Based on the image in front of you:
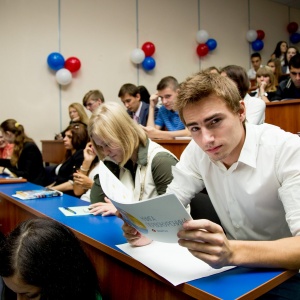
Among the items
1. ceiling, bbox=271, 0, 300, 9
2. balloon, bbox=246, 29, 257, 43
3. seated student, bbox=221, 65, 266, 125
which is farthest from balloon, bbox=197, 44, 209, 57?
seated student, bbox=221, 65, 266, 125

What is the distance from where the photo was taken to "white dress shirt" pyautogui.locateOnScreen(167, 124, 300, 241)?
1.01 meters

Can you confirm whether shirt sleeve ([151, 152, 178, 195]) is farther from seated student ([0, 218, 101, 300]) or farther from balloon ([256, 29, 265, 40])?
balloon ([256, 29, 265, 40])

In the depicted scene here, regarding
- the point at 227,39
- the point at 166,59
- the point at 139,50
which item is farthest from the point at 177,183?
the point at 227,39

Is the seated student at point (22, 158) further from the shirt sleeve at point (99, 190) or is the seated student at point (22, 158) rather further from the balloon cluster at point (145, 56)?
the balloon cluster at point (145, 56)

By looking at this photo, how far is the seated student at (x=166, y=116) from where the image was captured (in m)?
2.97

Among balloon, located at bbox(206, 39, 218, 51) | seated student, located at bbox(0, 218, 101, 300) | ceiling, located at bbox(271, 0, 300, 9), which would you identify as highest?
ceiling, located at bbox(271, 0, 300, 9)

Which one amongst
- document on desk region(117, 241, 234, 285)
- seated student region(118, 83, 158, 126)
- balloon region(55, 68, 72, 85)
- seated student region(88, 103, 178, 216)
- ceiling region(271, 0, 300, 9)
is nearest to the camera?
document on desk region(117, 241, 234, 285)

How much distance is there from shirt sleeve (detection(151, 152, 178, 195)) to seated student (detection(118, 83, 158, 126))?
2208 millimetres

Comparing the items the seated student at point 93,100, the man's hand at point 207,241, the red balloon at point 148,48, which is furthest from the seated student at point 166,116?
A: the red balloon at point 148,48

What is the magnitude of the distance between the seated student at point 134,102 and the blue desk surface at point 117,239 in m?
1.97

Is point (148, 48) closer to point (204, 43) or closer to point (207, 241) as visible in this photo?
point (204, 43)

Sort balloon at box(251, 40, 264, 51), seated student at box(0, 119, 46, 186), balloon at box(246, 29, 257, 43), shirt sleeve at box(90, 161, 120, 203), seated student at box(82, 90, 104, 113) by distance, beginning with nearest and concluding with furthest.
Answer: shirt sleeve at box(90, 161, 120, 203) → seated student at box(0, 119, 46, 186) → seated student at box(82, 90, 104, 113) → balloon at box(246, 29, 257, 43) → balloon at box(251, 40, 264, 51)

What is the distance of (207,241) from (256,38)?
7.03 m

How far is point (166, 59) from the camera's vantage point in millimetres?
6086
